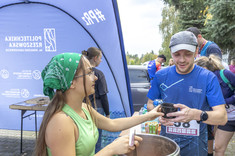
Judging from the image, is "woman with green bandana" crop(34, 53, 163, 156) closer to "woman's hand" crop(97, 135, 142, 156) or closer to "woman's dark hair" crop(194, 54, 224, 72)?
"woman's hand" crop(97, 135, 142, 156)

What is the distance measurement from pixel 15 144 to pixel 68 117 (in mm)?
4447

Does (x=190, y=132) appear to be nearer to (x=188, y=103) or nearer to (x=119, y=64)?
(x=188, y=103)

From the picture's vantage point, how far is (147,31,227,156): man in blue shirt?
1639 mm

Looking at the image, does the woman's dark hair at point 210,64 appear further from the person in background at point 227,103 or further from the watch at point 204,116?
the watch at point 204,116

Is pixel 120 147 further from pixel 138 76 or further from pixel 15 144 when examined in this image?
pixel 138 76

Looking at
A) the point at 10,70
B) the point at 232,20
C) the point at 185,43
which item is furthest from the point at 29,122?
the point at 232,20

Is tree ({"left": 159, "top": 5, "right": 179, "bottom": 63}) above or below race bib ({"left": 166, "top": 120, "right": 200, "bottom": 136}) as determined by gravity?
above

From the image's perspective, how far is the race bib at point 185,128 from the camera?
1706mm

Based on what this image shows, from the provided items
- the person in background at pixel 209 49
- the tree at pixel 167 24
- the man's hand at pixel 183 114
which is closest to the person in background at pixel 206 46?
the person in background at pixel 209 49

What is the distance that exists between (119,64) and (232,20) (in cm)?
957

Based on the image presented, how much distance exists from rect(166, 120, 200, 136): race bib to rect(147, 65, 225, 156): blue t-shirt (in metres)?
0.03

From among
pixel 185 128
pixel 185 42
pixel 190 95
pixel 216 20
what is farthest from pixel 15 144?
pixel 216 20

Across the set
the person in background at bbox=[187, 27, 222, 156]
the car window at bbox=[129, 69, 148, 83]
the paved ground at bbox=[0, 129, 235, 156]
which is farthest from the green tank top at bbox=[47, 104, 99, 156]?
the car window at bbox=[129, 69, 148, 83]

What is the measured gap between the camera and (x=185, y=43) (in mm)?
1675
